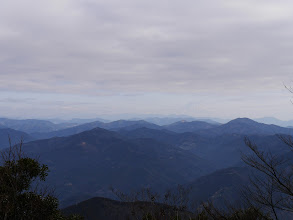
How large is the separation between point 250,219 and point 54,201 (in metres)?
14.9

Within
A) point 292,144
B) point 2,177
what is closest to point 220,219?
point 292,144

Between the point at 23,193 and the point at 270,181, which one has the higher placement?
the point at 270,181

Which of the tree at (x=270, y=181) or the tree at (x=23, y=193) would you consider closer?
the tree at (x=270, y=181)

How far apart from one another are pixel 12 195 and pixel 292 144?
18.3 meters

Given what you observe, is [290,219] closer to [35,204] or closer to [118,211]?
[118,211]

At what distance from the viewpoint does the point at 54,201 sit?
778 inches

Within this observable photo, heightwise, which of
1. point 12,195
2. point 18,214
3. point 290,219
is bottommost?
point 290,219

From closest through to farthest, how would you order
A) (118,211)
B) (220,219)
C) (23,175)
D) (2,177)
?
1. (220,219)
2. (2,177)
3. (23,175)
4. (118,211)

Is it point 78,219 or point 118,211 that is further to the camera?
point 118,211

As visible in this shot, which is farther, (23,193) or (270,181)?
(23,193)

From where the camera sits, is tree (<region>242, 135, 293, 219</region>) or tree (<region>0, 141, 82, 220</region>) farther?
tree (<region>0, 141, 82, 220</region>)

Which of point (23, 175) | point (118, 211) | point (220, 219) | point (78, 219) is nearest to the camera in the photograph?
point (220, 219)

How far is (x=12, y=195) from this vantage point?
55.3 feet

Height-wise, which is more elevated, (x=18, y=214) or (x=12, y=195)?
(x=12, y=195)
